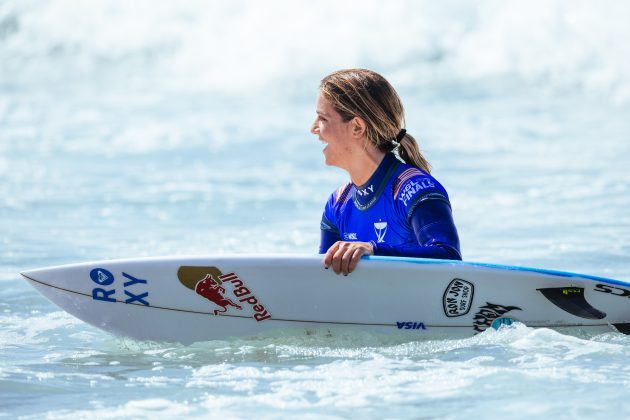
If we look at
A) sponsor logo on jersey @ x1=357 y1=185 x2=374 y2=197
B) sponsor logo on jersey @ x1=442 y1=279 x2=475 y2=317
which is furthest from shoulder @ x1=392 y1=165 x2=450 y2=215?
sponsor logo on jersey @ x1=442 y1=279 x2=475 y2=317

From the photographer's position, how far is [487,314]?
13.4ft

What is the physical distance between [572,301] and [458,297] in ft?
1.47

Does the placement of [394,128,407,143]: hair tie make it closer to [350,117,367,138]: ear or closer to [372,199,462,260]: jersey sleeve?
[350,117,367,138]: ear

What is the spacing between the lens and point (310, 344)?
161 inches

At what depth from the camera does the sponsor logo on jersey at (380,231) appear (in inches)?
164

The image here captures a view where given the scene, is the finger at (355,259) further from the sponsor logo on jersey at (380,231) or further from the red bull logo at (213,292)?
the red bull logo at (213,292)

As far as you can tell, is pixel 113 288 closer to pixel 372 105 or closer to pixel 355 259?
pixel 355 259

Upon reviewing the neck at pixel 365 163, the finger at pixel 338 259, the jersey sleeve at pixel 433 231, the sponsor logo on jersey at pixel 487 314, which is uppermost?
the neck at pixel 365 163

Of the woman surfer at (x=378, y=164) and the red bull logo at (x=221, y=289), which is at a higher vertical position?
the woman surfer at (x=378, y=164)

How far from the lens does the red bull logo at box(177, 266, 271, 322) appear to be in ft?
13.3

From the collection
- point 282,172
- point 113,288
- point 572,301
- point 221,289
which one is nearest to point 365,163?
point 221,289

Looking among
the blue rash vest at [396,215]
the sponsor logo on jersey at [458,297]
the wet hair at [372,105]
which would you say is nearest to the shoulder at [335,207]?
the blue rash vest at [396,215]

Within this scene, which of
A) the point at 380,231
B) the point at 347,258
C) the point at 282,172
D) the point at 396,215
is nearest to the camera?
the point at 347,258

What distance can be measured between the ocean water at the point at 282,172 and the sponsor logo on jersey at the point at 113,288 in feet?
0.77
